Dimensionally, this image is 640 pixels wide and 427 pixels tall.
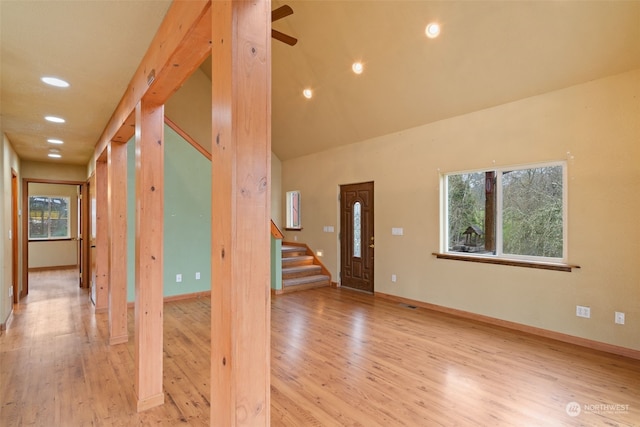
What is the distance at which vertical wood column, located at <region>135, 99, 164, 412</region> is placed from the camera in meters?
2.19

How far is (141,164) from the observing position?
218 centimetres

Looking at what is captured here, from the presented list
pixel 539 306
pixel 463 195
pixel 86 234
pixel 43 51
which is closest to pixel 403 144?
pixel 463 195

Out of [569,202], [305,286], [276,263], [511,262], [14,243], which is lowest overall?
[305,286]

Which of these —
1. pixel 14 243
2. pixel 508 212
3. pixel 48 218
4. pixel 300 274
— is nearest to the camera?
pixel 508 212

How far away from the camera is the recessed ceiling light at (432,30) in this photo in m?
3.52

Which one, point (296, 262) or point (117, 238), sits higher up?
point (117, 238)

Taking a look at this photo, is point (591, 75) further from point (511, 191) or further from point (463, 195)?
point (463, 195)

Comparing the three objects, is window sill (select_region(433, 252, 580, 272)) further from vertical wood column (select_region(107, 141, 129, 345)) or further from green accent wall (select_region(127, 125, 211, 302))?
vertical wood column (select_region(107, 141, 129, 345))

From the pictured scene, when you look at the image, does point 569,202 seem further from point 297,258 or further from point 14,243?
point 14,243

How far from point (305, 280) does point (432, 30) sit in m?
4.63

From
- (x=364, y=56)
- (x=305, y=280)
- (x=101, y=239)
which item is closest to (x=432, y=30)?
(x=364, y=56)

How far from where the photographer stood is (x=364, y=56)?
4340 millimetres

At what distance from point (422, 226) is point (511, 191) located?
1324mm

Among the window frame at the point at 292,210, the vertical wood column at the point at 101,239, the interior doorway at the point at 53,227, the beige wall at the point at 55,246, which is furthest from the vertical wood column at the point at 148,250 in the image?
the beige wall at the point at 55,246
